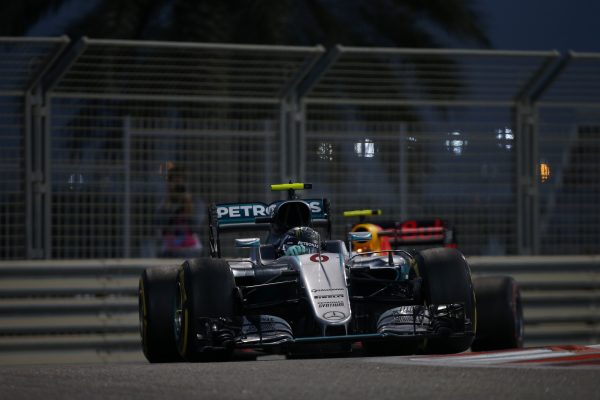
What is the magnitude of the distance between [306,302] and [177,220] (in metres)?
3.12

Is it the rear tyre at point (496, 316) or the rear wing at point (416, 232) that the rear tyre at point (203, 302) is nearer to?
the rear tyre at point (496, 316)

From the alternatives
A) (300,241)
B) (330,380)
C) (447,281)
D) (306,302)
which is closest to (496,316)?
(447,281)

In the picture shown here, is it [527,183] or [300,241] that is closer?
[300,241]

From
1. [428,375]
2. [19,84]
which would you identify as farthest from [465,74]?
[428,375]

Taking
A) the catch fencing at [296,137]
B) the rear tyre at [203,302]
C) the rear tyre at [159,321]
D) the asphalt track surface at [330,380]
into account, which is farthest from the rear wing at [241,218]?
the asphalt track surface at [330,380]

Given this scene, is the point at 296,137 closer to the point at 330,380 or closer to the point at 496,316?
the point at 496,316

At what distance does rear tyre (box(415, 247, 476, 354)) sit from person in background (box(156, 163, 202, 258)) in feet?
9.81

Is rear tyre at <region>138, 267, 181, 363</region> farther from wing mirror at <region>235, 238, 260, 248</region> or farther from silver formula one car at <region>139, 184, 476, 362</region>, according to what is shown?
wing mirror at <region>235, 238, 260, 248</region>

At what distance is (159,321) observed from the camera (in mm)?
10047

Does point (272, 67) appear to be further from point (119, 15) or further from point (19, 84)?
point (119, 15)

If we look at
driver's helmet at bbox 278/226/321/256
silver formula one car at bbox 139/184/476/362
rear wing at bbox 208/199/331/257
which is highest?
rear wing at bbox 208/199/331/257

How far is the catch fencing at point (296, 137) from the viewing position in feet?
40.2

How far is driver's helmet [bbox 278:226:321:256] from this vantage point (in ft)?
34.2

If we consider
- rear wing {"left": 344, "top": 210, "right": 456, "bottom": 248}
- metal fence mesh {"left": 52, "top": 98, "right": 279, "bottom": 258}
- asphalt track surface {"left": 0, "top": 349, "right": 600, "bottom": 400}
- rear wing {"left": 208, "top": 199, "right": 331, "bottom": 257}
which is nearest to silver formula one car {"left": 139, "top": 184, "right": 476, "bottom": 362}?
rear wing {"left": 208, "top": 199, "right": 331, "bottom": 257}
